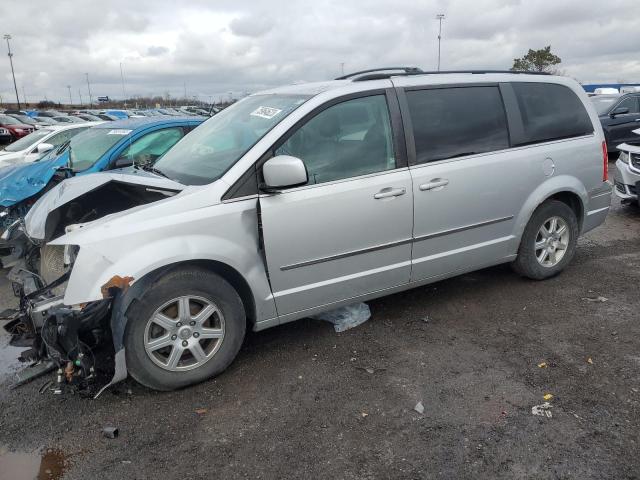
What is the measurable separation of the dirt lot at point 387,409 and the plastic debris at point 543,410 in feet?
0.13

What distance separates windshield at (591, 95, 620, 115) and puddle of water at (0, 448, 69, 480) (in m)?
13.6

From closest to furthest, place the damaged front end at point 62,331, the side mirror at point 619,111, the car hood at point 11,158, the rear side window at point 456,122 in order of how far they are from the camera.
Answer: the damaged front end at point 62,331 → the rear side window at point 456,122 → the car hood at point 11,158 → the side mirror at point 619,111

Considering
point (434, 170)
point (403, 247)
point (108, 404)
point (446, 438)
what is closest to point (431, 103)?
point (434, 170)

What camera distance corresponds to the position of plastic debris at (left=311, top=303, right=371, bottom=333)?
4164mm

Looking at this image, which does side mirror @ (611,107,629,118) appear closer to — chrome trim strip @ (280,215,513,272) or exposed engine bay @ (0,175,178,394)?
chrome trim strip @ (280,215,513,272)

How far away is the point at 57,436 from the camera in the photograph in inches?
115

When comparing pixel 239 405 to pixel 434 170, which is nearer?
pixel 239 405

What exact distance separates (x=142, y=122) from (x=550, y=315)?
532cm

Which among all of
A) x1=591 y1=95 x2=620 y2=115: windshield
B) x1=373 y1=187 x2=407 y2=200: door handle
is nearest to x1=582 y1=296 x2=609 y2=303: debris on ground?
x1=373 y1=187 x2=407 y2=200: door handle

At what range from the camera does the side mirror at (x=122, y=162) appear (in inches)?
233

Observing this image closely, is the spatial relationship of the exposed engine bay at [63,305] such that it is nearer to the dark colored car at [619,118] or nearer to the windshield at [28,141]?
the windshield at [28,141]

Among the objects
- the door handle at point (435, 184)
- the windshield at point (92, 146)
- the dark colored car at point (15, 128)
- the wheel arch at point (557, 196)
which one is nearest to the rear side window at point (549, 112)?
the wheel arch at point (557, 196)

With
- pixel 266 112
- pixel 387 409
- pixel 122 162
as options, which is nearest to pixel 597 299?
pixel 387 409

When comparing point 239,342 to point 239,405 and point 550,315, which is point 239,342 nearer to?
point 239,405
